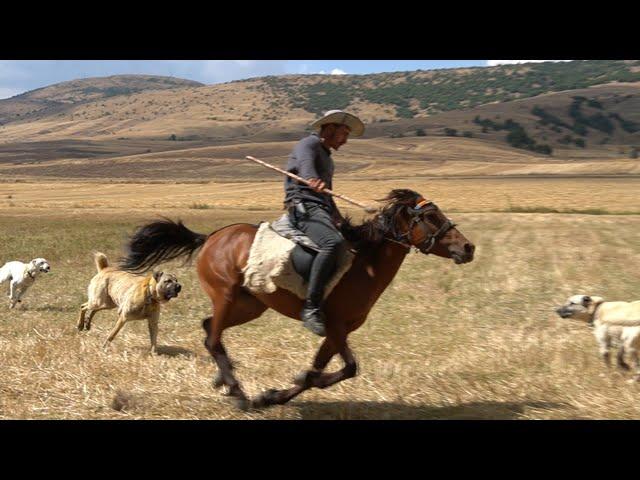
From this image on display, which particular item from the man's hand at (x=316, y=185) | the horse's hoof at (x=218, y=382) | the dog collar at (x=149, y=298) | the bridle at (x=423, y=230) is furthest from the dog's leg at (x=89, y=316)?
the bridle at (x=423, y=230)

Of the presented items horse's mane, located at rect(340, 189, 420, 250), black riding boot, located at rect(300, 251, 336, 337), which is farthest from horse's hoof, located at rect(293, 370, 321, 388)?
horse's mane, located at rect(340, 189, 420, 250)

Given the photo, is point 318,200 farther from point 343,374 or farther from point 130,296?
point 130,296

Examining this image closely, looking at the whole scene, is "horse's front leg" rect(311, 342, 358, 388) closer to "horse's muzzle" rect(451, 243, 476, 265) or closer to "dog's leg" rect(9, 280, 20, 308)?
"horse's muzzle" rect(451, 243, 476, 265)

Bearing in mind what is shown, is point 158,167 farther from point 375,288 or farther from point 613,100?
point 613,100

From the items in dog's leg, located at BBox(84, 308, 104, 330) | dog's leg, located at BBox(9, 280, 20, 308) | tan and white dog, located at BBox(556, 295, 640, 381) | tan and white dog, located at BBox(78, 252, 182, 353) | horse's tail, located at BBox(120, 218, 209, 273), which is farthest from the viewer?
dog's leg, located at BBox(9, 280, 20, 308)

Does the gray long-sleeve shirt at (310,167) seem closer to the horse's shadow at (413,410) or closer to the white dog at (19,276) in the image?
the horse's shadow at (413,410)

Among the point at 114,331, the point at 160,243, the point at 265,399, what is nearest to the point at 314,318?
the point at 265,399

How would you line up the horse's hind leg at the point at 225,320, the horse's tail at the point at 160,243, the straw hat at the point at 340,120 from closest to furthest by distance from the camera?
1. the straw hat at the point at 340,120
2. the horse's hind leg at the point at 225,320
3. the horse's tail at the point at 160,243

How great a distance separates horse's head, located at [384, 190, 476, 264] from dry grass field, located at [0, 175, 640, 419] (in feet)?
6.09

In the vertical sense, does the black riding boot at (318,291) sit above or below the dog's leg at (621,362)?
above

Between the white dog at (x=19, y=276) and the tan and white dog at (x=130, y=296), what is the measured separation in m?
3.27

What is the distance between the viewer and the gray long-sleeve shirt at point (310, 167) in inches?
297

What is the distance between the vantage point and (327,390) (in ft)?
27.9

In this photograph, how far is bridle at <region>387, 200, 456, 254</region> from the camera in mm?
7469
